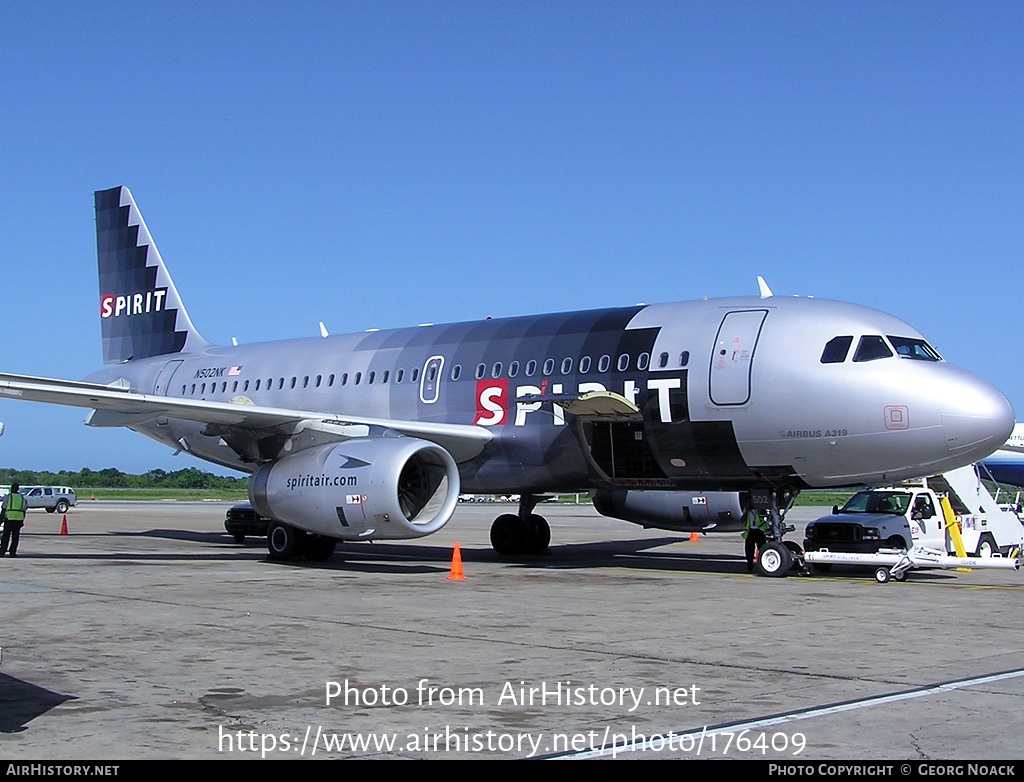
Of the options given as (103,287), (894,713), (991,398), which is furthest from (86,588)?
(103,287)

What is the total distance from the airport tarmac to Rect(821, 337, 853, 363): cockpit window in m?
3.06

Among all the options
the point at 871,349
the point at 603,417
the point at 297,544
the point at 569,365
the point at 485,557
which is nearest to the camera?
the point at 871,349

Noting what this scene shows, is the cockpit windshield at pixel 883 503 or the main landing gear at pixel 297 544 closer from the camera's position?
the cockpit windshield at pixel 883 503

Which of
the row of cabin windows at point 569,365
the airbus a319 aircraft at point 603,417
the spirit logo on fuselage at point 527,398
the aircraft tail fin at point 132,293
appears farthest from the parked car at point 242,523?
the spirit logo on fuselage at point 527,398

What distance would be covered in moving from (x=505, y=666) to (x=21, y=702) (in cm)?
330

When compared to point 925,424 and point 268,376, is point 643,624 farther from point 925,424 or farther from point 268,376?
point 268,376

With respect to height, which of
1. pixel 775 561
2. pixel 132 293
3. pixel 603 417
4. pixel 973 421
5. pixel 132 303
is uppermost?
pixel 132 293

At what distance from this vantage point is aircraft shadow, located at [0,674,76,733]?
6.18m

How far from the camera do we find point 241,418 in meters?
17.9

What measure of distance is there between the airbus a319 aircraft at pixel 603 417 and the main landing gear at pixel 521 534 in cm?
3

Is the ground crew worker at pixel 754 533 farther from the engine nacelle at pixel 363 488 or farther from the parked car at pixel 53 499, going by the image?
the parked car at pixel 53 499

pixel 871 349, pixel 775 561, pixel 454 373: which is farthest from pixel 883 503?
pixel 454 373

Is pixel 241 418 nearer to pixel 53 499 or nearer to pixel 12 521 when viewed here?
pixel 12 521

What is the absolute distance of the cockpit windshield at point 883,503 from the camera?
1806 centimetres
